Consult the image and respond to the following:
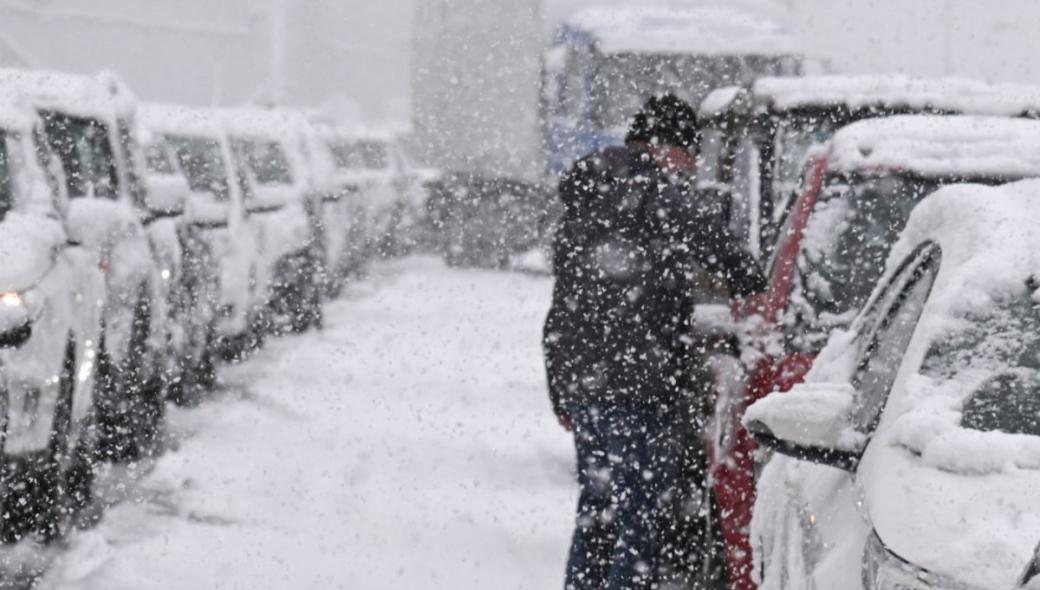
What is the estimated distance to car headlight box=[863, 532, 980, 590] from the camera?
245cm

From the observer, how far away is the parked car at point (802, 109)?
19.6 ft

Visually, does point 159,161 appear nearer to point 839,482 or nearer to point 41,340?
point 41,340

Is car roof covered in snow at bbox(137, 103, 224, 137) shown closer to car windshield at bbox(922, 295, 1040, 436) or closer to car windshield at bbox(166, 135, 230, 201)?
car windshield at bbox(166, 135, 230, 201)

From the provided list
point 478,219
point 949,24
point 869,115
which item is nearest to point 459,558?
point 869,115

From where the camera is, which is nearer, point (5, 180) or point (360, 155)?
point (5, 180)

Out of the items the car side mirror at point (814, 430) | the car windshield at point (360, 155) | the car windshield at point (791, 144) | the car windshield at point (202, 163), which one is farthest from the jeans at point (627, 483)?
the car windshield at point (360, 155)

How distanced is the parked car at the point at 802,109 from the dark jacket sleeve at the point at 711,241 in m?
0.37

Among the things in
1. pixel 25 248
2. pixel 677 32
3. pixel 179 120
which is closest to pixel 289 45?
pixel 677 32

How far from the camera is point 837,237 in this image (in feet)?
16.0

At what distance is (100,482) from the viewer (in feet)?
25.0

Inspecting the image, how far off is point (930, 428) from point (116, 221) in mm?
5615

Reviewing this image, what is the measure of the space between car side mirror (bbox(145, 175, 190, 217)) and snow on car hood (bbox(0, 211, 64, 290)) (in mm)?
1478

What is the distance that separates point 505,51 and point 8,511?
15.4 meters

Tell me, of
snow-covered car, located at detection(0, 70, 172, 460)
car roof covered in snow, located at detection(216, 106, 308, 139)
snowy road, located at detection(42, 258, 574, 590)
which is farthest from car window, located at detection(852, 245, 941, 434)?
car roof covered in snow, located at detection(216, 106, 308, 139)
